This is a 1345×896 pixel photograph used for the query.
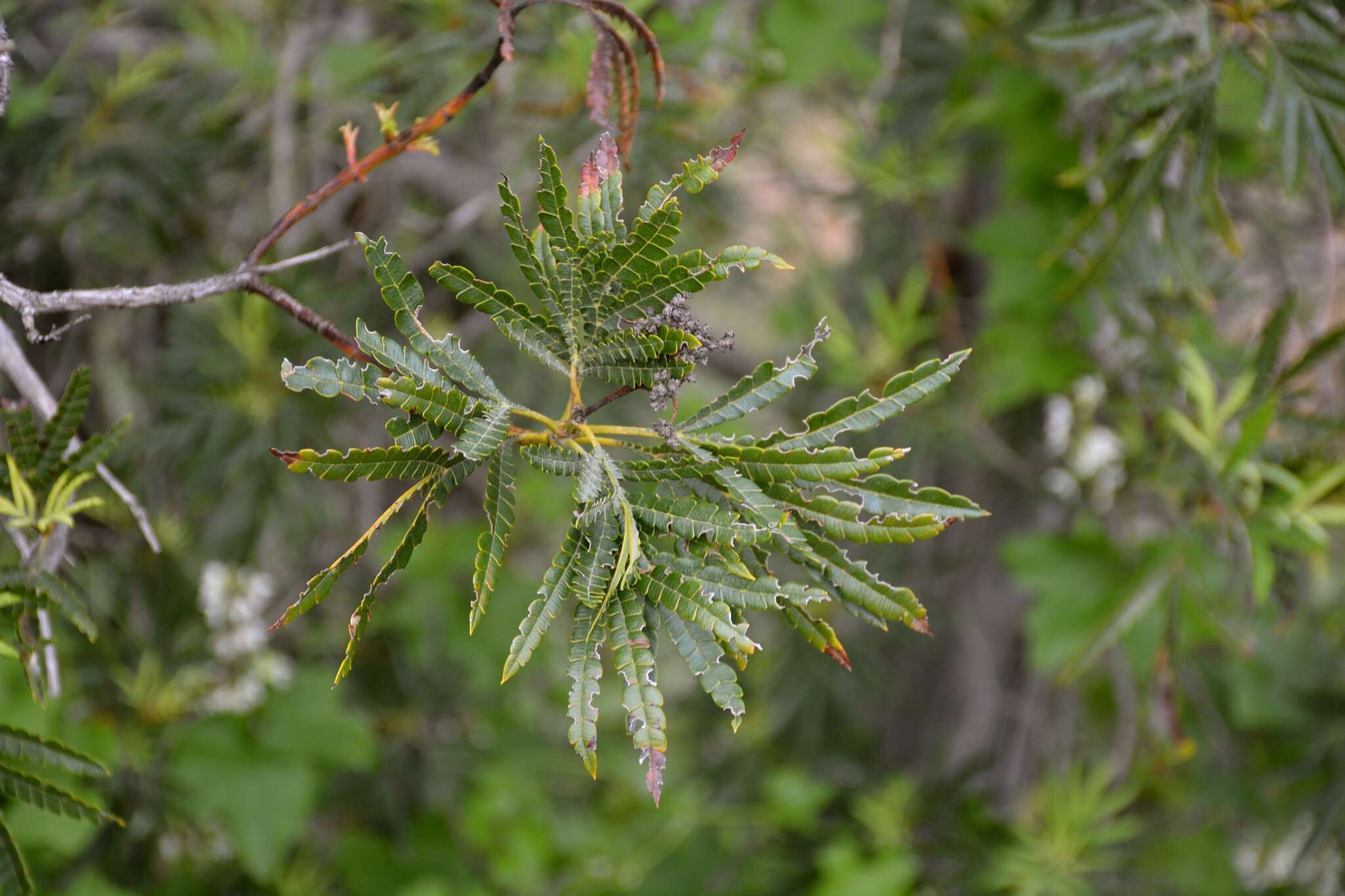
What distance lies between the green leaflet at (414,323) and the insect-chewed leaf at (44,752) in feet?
1.21

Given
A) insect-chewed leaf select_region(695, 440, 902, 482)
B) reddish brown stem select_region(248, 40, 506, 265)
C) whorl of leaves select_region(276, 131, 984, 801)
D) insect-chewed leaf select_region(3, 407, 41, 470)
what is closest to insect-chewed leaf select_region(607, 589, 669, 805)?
whorl of leaves select_region(276, 131, 984, 801)

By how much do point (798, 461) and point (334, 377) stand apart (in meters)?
0.27

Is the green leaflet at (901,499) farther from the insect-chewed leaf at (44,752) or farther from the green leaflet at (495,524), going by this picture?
the insect-chewed leaf at (44,752)

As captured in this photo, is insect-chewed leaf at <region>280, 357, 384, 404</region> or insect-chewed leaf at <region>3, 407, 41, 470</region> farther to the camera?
insect-chewed leaf at <region>3, 407, 41, 470</region>

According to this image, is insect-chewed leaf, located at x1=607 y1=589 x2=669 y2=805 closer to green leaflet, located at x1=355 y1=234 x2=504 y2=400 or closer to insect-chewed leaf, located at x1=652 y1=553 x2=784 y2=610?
insect-chewed leaf, located at x1=652 y1=553 x2=784 y2=610

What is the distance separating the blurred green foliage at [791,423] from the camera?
1.32 meters

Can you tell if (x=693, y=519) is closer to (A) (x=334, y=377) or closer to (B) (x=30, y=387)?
(A) (x=334, y=377)

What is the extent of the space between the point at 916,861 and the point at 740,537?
1.47 m

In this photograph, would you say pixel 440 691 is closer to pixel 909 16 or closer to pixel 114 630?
pixel 114 630

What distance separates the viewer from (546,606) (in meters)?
0.53

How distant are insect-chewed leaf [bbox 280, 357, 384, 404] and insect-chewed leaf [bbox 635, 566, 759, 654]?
19 cm

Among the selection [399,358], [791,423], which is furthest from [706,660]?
[791,423]

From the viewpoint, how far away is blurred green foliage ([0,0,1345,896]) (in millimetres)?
1321

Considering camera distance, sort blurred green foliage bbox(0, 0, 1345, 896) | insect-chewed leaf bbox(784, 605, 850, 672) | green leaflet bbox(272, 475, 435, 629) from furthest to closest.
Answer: blurred green foliage bbox(0, 0, 1345, 896) < insect-chewed leaf bbox(784, 605, 850, 672) < green leaflet bbox(272, 475, 435, 629)
